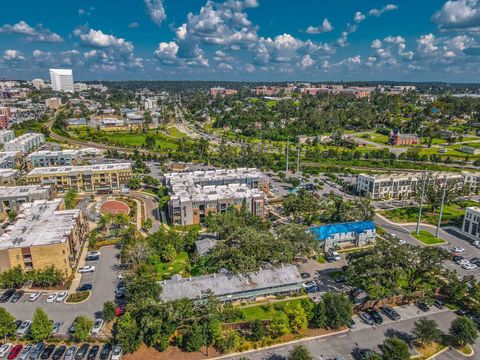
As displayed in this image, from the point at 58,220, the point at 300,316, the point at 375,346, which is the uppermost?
the point at 58,220

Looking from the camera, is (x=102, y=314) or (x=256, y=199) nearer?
(x=102, y=314)

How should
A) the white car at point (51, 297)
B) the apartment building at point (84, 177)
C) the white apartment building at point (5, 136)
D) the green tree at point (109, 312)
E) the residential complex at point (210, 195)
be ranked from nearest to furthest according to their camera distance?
1. the green tree at point (109, 312)
2. the white car at point (51, 297)
3. the residential complex at point (210, 195)
4. the apartment building at point (84, 177)
5. the white apartment building at point (5, 136)

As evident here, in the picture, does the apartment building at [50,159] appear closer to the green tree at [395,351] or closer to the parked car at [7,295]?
the parked car at [7,295]

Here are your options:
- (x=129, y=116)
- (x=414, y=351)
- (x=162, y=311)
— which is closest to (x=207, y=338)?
(x=162, y=311)

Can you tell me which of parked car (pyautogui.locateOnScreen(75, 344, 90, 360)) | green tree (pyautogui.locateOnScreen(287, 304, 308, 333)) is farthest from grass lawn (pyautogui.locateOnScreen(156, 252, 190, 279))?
green tree (pyautogui.locateOnScreen(287, 304, 308, 333))

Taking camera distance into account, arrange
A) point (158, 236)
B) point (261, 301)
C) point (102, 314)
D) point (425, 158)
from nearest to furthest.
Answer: point (102, 314) < point (261, 301) < point (158, 236) < point (425, 158)

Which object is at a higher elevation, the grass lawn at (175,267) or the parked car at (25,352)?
Answer: the parked car at (25,352)

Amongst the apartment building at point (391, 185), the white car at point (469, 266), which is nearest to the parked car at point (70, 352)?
the white car at point (469, 266)

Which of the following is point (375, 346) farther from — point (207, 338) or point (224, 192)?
point (224, 192)
